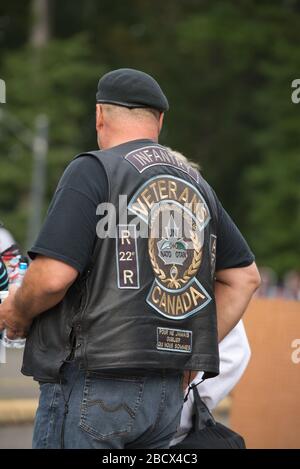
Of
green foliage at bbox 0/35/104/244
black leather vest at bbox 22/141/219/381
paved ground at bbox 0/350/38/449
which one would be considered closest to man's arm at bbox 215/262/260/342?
black leather vest at bbox 22/141/219/381

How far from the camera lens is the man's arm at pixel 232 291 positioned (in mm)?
4176

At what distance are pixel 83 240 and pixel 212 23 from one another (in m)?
32.3

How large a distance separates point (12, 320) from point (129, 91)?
37.5 inches

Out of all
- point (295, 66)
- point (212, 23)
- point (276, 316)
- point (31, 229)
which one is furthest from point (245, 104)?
point (276, 316)

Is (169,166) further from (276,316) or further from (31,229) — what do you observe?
(31,229)

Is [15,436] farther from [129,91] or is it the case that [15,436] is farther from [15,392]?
[129,91]

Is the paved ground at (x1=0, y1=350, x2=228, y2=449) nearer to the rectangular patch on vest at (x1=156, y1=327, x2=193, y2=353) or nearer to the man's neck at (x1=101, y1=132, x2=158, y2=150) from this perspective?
the rectangular patch on vest at (x1=156, y1=327, x2=193, y2=353)

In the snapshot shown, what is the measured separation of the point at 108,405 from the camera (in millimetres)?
3611

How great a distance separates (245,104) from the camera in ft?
126

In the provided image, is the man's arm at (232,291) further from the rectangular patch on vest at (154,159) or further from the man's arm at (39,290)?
the man's arm at (39,290)

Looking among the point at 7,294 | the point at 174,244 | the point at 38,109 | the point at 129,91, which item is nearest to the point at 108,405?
the point at 174,244

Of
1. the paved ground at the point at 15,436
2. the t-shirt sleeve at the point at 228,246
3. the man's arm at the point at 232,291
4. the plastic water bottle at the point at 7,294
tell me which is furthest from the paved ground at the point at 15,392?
the t-shirt sleeve at the point at 228,246

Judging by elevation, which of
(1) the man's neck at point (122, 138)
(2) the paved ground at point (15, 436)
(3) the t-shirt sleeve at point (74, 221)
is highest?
(1) the man's neck at point (122, 138)

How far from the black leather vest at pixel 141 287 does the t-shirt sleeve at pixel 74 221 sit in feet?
0.18
